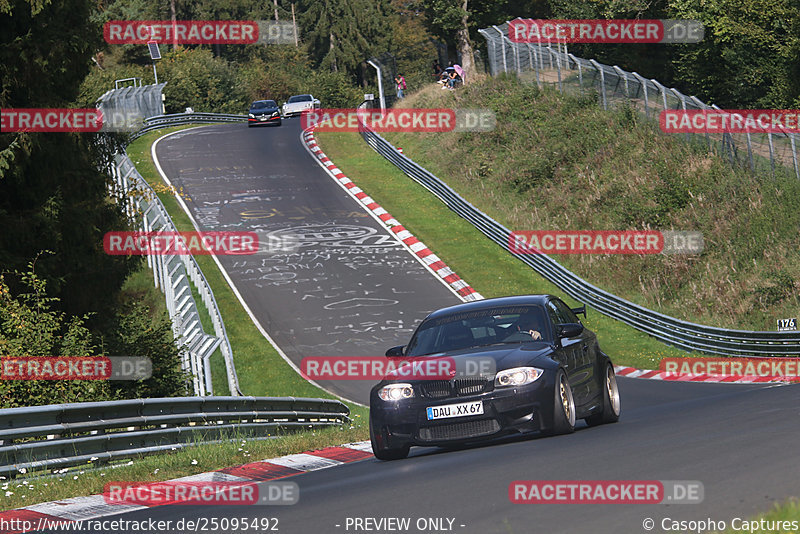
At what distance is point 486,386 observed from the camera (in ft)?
33.0

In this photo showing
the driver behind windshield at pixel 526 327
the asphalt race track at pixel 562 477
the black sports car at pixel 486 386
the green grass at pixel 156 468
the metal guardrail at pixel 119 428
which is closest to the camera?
the asphalt race track at pixel 562 477

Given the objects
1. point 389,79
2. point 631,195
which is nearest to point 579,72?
point 631,195

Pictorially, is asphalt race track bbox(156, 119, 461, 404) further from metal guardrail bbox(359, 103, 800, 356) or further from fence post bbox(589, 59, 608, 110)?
fence post bbox(589, 59, 608, 110)

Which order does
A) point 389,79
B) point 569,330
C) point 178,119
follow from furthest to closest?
point 178,119
point 389,79
point 569,330

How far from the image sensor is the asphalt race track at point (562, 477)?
599 cm

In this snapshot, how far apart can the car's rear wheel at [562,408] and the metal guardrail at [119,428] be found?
14.4 ft

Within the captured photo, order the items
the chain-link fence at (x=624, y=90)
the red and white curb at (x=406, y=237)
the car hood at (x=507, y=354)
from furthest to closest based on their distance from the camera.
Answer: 1. the chain-link fence at (x=624, y=90)
2. the red and white curb at (x=406, y=237)
3. the car hood at (x=507, y=354)

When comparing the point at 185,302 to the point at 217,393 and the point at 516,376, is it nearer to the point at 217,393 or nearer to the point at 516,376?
the point at 217,393

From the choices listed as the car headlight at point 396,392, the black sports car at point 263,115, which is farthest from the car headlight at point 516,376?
the black sports car at point 263,115

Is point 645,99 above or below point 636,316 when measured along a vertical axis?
above

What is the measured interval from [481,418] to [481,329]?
1322 mm

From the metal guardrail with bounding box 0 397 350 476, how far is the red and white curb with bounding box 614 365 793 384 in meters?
11.7

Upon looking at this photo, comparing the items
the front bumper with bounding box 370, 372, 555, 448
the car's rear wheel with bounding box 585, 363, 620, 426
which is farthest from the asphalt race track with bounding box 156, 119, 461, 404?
the front bumper with bounding box 370, 372, 555, 448

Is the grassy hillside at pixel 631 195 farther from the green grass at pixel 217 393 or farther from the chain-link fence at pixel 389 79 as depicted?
the green grass at pixel 217 393
